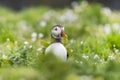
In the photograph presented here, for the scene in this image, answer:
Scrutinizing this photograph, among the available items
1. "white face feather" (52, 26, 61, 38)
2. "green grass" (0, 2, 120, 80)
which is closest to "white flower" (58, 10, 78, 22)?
"green grass" (0, 2, 120, 80)

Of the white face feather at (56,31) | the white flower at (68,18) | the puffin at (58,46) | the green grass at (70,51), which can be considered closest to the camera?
the green grass at (70,51)

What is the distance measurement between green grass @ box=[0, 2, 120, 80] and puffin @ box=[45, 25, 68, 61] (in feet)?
0.37

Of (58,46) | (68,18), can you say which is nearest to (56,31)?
(58,46)

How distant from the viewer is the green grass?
443 cm

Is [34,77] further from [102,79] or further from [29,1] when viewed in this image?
[29,1]

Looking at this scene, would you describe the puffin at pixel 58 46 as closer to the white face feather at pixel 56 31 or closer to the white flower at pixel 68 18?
the white face feather at pixel 56 31

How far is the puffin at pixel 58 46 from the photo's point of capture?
5129mm

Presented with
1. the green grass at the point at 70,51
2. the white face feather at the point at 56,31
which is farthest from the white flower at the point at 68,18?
the white face feather at the point at 56,31

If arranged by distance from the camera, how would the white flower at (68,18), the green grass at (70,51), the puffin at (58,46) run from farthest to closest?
the white flower at (68,18), the puffin at (58,46), the green grass at (70,51)

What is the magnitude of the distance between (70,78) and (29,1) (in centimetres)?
1488

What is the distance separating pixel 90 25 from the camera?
33.1 feet

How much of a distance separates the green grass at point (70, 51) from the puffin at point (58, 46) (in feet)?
0.37

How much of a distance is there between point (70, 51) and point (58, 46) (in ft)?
1.53

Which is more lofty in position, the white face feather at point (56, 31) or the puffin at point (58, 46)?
the white face feather at point (56, 31)
